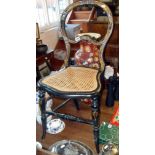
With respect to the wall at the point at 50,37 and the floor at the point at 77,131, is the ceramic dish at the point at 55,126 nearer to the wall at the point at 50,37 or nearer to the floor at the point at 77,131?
the floor at the point at 77,131

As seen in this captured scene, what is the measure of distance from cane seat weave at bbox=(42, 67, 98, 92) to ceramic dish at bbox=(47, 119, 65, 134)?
411 millimetres

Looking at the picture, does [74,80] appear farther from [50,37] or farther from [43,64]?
[50,37]

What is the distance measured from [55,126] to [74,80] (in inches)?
18.5

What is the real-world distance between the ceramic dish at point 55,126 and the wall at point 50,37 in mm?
1547

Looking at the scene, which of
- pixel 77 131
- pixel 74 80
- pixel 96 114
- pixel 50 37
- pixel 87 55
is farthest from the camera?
pixel 50 37

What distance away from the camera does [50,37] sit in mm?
3248

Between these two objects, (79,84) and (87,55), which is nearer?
(79,84)

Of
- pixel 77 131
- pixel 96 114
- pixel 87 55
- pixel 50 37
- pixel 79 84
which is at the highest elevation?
pixel 50 37

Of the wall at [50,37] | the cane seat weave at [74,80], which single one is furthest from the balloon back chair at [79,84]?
the wall at [50,37]

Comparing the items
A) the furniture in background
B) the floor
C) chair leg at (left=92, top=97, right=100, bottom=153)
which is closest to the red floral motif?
the floor

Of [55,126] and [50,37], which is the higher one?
[50,37]

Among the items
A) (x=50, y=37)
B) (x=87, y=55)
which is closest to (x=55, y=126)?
(x=87, y=55)

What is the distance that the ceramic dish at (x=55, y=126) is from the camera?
178 cm

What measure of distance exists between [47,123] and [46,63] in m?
0.84
